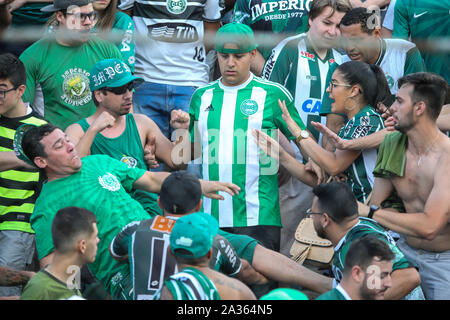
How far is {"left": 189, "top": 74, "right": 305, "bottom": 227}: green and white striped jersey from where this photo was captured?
6.51 m

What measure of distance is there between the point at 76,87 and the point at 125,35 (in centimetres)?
78

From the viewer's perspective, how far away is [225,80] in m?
6.70

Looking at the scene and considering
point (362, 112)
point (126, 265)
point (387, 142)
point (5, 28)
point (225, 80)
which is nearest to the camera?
point (126, 265)

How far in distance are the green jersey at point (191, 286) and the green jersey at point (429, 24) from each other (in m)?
3.80

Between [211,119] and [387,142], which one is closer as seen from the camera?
[387,142]

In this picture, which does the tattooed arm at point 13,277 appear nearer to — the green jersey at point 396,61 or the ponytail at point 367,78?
the ponytail at point 367,78

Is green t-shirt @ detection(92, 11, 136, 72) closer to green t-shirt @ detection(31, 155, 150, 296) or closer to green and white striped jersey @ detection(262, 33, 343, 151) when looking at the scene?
green and white striped jersey @ detection(262, 33, 343, 151)

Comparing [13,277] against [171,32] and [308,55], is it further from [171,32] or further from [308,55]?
[308,55]

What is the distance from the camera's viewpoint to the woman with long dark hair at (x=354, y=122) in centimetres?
625

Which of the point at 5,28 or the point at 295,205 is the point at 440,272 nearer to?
the point at 295,205

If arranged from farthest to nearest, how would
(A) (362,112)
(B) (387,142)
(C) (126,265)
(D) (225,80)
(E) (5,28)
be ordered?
(E) (5,28), (D) (225,80), (A) (362,112), (B) (387,142), (C) (126,265)

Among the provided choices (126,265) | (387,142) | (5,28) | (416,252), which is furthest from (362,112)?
(5,28)

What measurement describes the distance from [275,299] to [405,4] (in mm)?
4175

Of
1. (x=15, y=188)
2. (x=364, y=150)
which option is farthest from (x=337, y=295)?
(x=15, y=188)
